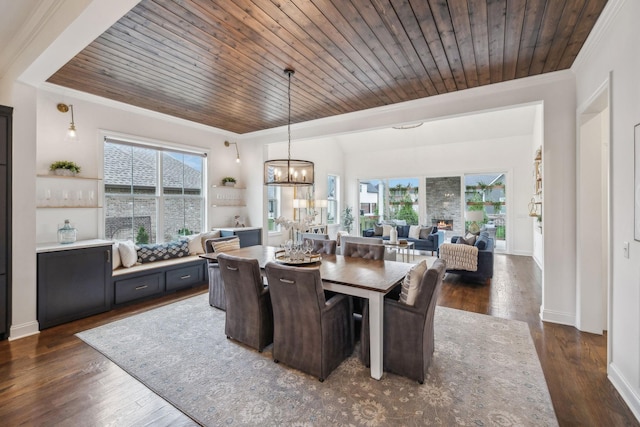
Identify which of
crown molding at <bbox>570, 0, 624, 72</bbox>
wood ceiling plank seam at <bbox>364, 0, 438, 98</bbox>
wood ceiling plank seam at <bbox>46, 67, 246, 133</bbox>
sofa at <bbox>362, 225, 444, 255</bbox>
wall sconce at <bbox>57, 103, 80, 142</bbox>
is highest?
wood ceiling plank seam at <bbox>46, 67, 246, 133</bbox>

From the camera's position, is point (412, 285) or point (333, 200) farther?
point (333, 200)

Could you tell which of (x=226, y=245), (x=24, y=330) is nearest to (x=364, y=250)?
(x=226, y=245)

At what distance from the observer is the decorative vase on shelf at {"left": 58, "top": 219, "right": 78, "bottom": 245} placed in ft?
11.4

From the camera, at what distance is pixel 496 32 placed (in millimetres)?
2500

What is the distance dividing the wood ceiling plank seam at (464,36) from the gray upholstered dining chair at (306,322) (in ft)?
7.32

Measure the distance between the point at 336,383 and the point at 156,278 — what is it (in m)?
3.22

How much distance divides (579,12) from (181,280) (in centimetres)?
540

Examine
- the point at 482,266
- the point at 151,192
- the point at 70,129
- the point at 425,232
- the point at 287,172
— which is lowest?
the point at 482,266

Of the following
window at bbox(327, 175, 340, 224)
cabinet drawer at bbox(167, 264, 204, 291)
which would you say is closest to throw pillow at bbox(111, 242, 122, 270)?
cabinet drawer at bbox(167, 264, 204, 291)

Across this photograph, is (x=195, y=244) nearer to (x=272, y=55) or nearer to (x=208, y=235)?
(x=208, y=235)

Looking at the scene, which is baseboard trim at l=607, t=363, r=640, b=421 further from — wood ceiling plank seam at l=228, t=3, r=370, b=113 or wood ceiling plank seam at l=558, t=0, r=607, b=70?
wood ceiling plank seam at l=228, t=3, r=370, b=113

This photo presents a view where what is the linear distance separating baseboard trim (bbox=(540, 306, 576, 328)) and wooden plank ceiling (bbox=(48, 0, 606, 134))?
2.73m

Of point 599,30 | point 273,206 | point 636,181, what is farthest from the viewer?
point 273,206

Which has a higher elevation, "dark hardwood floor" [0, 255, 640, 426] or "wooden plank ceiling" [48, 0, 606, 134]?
"wooden plank ceiling" [48, 0, 606, 134]
